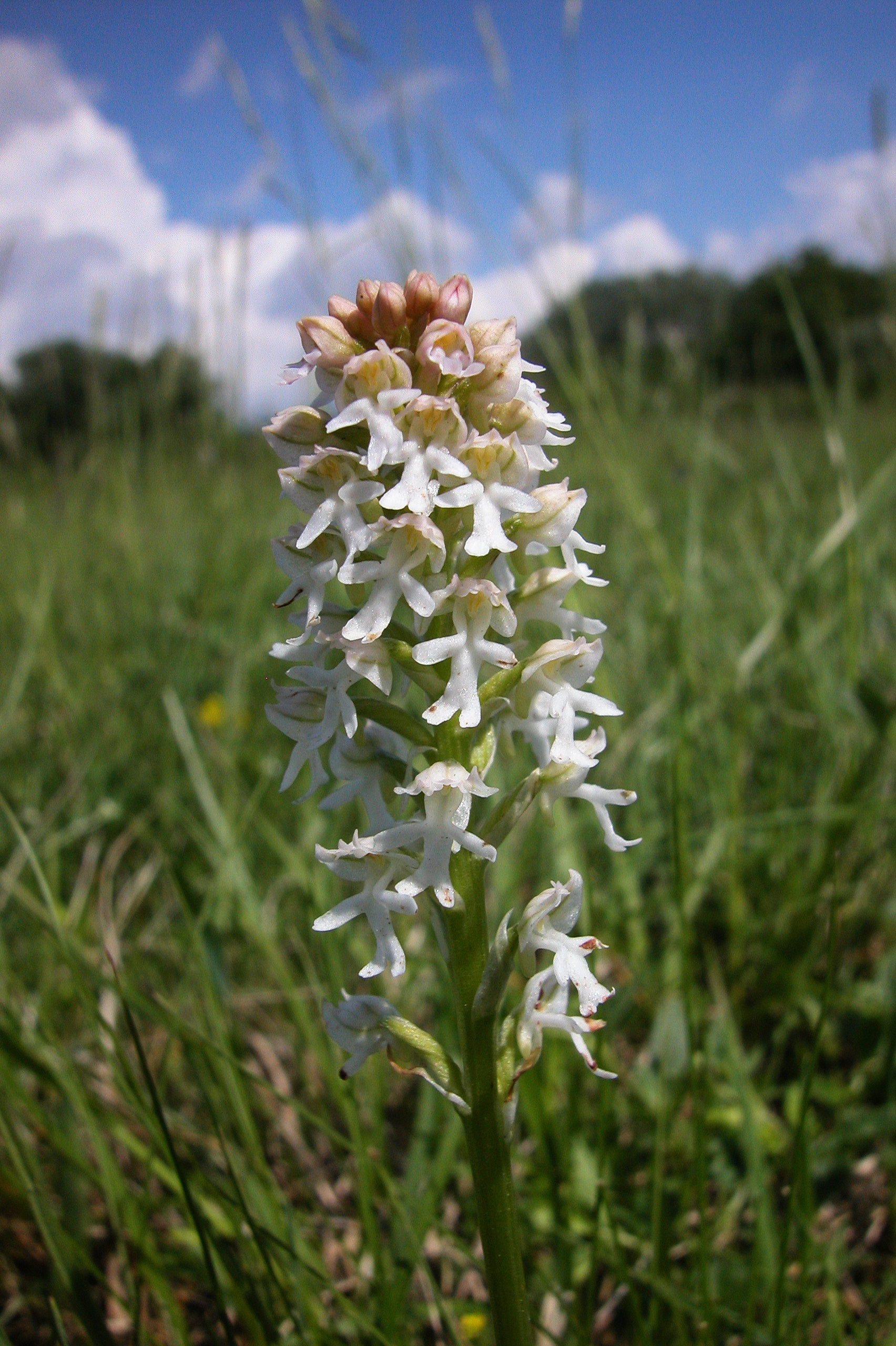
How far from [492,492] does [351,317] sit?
360 mm

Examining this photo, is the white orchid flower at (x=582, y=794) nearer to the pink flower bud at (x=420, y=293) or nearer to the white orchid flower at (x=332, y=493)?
the white orchid flower at (x=332, y=493)

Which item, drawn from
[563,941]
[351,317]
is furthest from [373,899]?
[351,317]

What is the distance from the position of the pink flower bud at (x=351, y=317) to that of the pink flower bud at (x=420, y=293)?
0.06 m

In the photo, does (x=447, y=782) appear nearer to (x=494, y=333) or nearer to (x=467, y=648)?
(x=467, y=648)

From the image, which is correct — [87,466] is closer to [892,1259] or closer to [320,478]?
[320,478]

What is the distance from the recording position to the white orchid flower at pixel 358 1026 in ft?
4.22

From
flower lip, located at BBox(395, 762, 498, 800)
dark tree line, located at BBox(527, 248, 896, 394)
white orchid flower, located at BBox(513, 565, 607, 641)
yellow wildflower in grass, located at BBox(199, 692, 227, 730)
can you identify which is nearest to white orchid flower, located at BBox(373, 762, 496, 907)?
flower lip, located at BBox(395, 762, 498, 800)

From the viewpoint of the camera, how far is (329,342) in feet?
4.39

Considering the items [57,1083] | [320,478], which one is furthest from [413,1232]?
[320,478]

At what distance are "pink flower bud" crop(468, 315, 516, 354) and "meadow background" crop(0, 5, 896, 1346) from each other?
0.70 m

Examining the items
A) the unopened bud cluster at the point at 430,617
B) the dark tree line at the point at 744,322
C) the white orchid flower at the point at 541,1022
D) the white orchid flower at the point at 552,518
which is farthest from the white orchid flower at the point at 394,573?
the dark tree line at the point at 744,322

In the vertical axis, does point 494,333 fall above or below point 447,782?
above

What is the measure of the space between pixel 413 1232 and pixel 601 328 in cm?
1973

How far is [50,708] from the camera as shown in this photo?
3.44 meters
